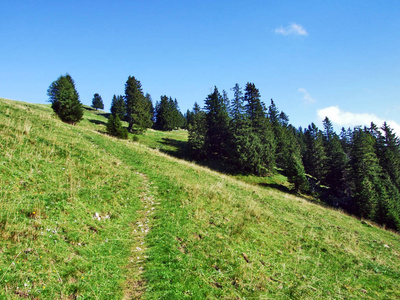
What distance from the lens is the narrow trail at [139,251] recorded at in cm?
552

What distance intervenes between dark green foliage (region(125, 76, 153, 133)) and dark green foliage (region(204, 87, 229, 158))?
19.4 m

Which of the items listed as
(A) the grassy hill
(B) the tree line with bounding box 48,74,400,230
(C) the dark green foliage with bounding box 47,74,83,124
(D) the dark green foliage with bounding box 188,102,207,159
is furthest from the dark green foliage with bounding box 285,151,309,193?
(C) the dark green foliage with bounding box 47,74,83,124

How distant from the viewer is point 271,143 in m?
49.4

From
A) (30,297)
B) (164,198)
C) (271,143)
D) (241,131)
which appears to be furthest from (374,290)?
(271,143)

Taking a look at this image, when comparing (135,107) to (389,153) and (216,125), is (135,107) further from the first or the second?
(389,153)

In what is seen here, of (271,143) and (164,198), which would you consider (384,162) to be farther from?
(164,198)

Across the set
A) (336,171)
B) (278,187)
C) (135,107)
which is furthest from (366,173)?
(135,107)

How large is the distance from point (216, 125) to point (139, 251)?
5019cm

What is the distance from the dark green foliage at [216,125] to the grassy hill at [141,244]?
39.3 meters

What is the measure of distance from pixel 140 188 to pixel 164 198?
208 centimetres

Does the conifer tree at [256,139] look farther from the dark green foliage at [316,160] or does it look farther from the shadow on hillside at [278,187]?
the dark green foliage at [316,160]

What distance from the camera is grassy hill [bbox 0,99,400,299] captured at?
209 inches

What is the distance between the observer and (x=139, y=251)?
24.1 feet

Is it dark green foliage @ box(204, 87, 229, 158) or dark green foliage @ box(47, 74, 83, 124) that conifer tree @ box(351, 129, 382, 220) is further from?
dark green foliage @ box(47, 74, 83, 124)
